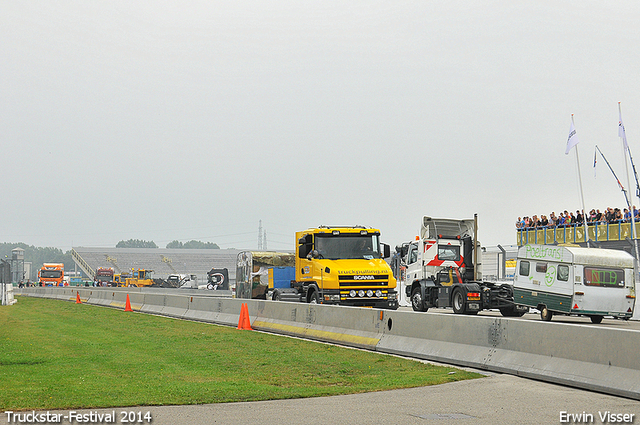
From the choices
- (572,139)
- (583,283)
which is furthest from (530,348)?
(572,139)

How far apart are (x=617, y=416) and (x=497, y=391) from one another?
197 cm

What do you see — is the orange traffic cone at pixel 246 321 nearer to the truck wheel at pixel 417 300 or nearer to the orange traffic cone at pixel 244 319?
the orange traffic cone at pixel 244 319

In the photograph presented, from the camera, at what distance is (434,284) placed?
2794cm

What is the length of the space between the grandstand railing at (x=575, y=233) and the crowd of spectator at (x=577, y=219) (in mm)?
206

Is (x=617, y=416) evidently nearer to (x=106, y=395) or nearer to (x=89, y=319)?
(x=106, y=395)

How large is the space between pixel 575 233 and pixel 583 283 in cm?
1735

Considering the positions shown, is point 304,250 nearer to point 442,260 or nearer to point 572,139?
point 442,260

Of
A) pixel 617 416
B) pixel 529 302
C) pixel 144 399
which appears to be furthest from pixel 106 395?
pixel 529 302

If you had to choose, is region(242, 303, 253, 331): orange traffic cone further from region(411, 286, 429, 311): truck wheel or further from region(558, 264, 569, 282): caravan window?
region(558, 264, 569, 282): caravan window

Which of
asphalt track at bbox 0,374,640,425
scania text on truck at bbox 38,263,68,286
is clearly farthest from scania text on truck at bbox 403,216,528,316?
scania text on truck at bbox 38,263,68,286

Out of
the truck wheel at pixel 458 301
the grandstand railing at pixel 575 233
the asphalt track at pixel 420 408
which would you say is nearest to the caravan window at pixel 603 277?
the truck wheel at pixel 458 301

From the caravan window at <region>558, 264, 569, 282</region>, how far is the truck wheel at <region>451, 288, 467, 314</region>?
11.6 feet

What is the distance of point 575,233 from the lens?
1553 inches

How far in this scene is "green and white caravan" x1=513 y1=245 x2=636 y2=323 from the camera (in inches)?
905
